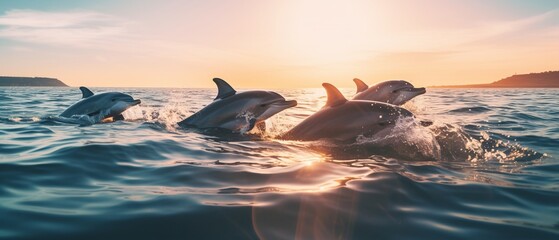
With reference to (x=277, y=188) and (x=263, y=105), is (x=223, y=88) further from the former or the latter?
(x=277, y=188)

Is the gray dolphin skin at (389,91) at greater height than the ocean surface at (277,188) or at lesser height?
greater

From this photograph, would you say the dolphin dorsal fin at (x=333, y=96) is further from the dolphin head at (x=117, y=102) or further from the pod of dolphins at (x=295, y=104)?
the dolphin head at (x=117, y=102)

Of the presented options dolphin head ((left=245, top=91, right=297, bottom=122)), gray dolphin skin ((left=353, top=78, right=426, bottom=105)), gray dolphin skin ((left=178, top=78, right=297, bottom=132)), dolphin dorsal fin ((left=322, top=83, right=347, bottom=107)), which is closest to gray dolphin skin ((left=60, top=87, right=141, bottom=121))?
gray dolphin skin ((left=178, top=78, right=297, bottom=132))

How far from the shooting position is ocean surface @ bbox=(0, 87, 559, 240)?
346 cm

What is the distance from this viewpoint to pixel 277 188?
15.5 feet

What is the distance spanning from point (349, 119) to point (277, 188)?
13.0 ft

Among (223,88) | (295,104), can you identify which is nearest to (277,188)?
(295,104)

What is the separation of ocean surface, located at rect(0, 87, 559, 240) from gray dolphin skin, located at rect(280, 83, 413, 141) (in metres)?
0.25

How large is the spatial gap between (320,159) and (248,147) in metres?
2.00

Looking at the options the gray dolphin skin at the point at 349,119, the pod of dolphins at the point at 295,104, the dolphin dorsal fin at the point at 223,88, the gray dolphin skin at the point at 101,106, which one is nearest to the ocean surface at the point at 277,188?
the gray dolphin skin at the point at 349,119

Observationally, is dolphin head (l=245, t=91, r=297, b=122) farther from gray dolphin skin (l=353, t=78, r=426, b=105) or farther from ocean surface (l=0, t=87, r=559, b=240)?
gray dolphin skin (l=353, t=78, r=426, b=105)

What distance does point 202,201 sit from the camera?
4.13 meters

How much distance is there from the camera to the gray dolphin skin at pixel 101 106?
12773 mm

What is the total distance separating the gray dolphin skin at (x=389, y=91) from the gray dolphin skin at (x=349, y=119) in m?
5.10
